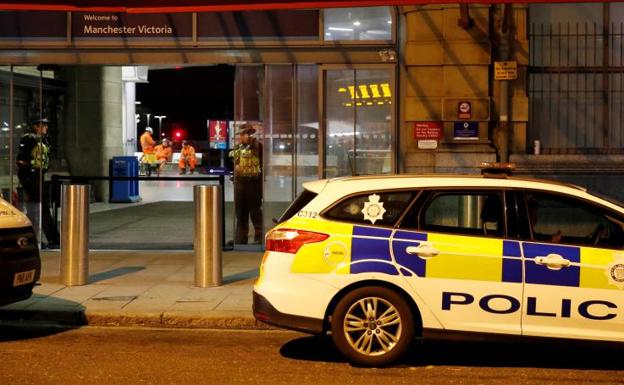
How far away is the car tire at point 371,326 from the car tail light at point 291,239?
52 cm

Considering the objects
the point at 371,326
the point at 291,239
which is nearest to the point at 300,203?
the point at 291,239

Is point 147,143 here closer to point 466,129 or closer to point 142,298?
point 466,129

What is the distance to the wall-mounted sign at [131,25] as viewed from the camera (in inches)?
519

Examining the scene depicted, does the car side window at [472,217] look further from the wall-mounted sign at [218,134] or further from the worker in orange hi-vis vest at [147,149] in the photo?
the wall-mounted sign at [218,134]

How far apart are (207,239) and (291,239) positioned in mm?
3604

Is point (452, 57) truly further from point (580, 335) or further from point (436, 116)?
point (580, 335)

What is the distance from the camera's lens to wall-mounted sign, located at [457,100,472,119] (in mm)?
12625

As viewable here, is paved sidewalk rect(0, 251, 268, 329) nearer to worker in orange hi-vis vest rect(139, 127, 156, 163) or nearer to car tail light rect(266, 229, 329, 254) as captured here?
car tail light rect(266, 229, 329, 254)

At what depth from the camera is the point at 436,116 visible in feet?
41.8

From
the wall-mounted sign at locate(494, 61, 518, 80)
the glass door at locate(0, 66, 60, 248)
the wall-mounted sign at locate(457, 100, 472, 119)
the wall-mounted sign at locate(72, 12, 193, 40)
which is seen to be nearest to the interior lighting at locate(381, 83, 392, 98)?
the wall-mounted sign at locate(457, 100, 472, 119)

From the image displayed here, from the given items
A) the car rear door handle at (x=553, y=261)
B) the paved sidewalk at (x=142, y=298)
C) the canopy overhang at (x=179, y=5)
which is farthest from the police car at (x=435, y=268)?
the canopy overhang at (x=179, y=5)

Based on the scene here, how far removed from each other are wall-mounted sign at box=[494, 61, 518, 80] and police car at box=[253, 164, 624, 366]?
19.5 feet

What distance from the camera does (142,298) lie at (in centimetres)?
953

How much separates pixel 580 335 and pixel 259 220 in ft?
24.6
